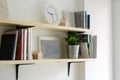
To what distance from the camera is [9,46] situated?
205 centimetres

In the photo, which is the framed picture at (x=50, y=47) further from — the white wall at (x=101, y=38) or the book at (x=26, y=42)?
the white wall at (x=101, y=38)

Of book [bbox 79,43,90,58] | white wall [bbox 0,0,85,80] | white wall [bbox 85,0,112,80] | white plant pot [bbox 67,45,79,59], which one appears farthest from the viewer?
white wall [bbox 85,0,112,80]

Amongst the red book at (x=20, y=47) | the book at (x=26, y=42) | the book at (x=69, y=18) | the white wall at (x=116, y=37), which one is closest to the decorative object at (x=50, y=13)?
the book at (x=69, y=18)

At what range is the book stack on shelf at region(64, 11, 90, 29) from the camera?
2.82 metres

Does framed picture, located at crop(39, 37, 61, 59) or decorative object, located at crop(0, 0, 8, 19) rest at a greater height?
decorative object, located at crop(0, 0, 8, 19)

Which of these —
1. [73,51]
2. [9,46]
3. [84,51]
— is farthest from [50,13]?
[9,46]

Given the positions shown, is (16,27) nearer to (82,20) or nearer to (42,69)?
(42,69)

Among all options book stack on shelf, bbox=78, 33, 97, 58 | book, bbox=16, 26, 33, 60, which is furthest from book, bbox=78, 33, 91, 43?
book, bbox=16, 26, 33, 60

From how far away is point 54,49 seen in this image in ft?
8.74

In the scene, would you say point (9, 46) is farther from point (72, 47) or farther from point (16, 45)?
point (72, 47)

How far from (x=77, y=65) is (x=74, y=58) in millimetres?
364

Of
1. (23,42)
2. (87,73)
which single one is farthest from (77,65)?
(23,42)

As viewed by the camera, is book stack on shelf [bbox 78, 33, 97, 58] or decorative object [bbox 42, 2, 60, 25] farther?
book stack on shelf [bbox 78, 33, 97, 58]

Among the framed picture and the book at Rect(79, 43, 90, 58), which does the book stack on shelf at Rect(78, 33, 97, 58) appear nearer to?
the book at Rect(79, 43, 90, 58)
